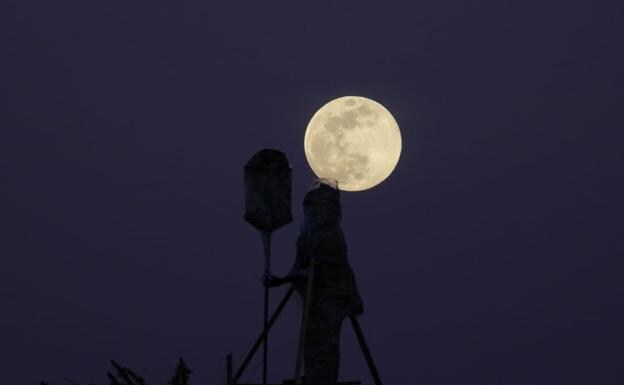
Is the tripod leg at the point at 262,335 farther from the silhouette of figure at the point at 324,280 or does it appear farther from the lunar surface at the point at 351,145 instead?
the lunar surface at the point at 351,145

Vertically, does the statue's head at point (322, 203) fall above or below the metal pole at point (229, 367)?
above

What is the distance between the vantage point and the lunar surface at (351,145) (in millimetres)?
14406

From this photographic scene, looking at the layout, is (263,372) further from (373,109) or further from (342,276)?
(373,109)

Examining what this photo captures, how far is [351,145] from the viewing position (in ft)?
47.2

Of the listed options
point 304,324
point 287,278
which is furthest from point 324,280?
point 304,324

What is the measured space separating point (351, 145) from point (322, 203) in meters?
0.91

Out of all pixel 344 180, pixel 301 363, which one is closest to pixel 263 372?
pixel 301 363

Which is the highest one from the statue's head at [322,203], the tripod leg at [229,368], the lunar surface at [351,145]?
the lunar surface at [351,145]

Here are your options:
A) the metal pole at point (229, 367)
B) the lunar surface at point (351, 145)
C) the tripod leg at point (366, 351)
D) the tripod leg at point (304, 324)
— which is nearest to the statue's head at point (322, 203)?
the lunar surface at point (351, 145)

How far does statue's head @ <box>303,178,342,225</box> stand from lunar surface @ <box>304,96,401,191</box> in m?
0.22

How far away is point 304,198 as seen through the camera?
14445mm

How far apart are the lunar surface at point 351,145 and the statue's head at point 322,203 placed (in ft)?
0.72

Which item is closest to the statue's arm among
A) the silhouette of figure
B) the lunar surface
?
the silhouette of figure

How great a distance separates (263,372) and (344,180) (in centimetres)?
287
